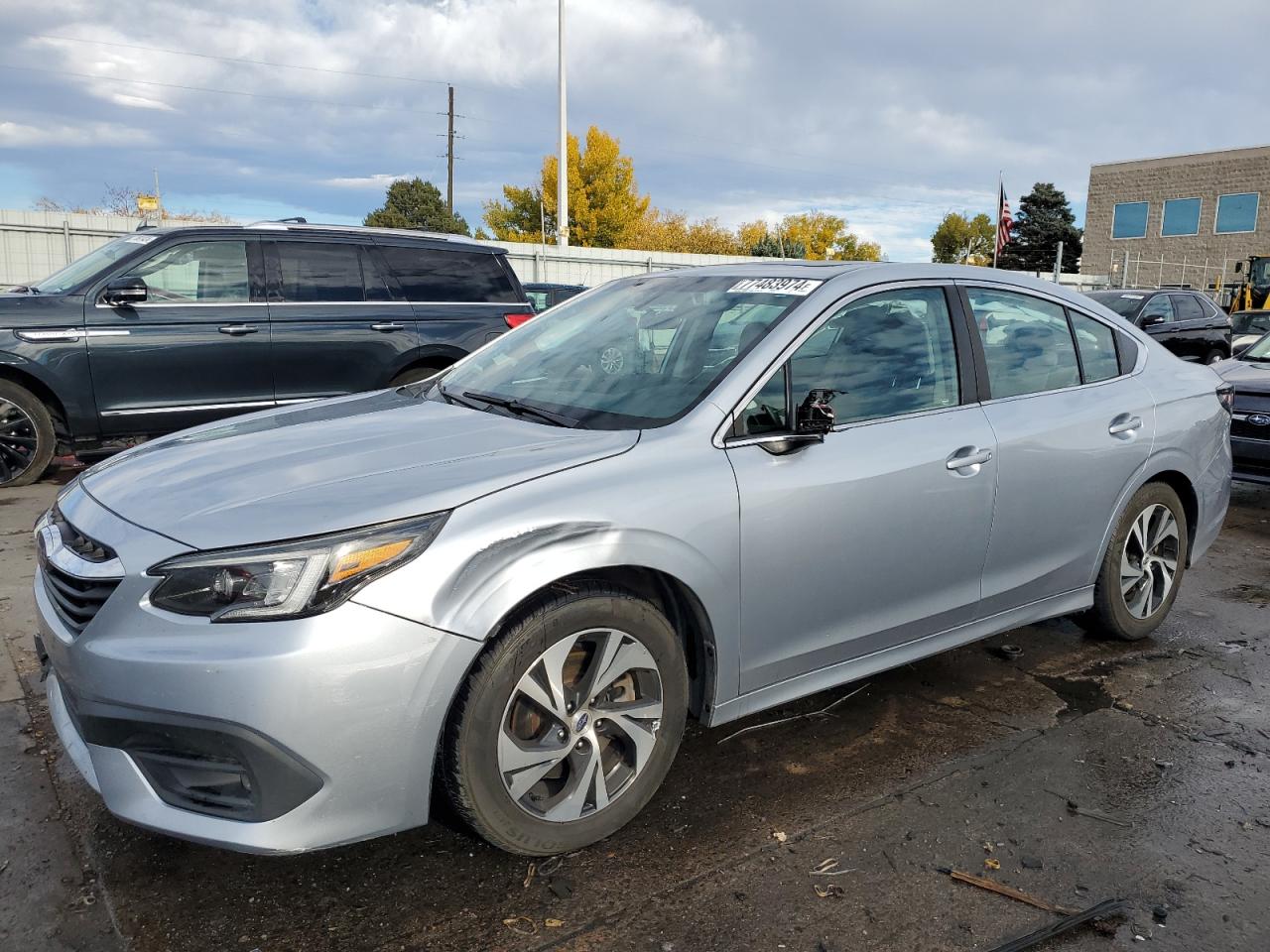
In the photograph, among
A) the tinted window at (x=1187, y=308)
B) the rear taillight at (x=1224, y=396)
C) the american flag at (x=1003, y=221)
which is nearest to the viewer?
the rear taillight at (x=1224, y=396)

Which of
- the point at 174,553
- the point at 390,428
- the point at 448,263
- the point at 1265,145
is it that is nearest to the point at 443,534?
the point at 174,553

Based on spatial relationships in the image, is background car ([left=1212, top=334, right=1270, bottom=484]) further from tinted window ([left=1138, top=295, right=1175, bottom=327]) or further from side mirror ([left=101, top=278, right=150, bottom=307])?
tinted window ([left=1138, top=295, right=1175, bottom=327])

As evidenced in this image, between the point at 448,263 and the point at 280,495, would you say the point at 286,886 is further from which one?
the point at 448,263

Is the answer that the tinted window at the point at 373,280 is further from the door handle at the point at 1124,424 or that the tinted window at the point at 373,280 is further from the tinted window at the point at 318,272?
the door handle at the point at 1124,424

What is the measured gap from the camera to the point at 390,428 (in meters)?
3.13

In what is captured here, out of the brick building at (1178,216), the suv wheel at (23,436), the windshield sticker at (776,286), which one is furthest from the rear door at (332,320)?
the brick building at (1178,216)

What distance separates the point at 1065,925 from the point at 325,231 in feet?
22.9

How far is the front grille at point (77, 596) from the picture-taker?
240 centimetres

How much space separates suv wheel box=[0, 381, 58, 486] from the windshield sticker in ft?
18.9

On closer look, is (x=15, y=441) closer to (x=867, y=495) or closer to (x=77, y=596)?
(x=77, y=596)

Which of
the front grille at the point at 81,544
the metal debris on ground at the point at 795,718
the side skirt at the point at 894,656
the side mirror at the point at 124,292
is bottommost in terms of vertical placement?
the metal debris on ground at the point at 795,718

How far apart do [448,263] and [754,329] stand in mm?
5489

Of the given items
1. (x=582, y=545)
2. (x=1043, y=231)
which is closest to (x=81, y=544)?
(x=582, y=545)

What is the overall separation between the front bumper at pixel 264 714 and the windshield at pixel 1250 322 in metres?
20.0
